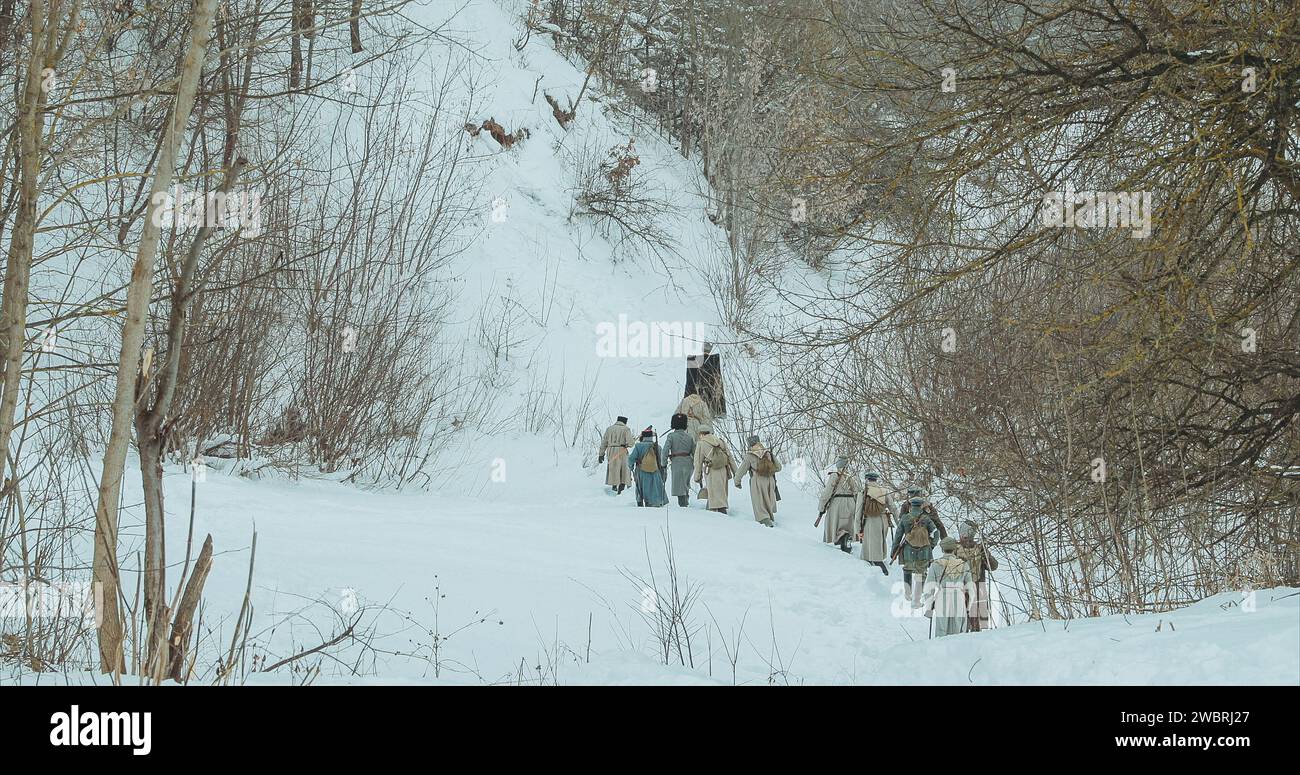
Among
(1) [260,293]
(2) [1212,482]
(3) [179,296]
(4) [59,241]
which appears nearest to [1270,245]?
(2) [1212,482]

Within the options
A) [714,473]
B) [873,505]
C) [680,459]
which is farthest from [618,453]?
[873,505]

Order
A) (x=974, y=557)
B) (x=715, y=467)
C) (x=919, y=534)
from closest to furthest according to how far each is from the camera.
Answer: (x=974, y=557) < (x=919, y=534) < (x=715, y=467)

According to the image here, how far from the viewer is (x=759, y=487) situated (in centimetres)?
1703

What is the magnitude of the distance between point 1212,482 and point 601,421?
713 inches

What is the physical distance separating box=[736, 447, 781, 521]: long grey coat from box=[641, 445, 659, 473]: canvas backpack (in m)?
1.25

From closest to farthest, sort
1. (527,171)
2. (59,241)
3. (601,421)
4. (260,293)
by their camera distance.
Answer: (260,293) < (59,241) < (601,421) < (527,171)

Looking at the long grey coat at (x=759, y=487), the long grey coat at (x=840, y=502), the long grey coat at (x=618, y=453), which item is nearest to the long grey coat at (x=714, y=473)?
the long grey coat at (x=759, y=487)

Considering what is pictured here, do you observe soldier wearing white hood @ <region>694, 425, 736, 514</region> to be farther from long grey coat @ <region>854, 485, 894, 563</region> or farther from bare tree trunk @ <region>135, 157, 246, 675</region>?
bare tree trunk @ <region>135, 157, 246, 675</region>

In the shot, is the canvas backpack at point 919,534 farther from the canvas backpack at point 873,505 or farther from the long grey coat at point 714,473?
→ the long grey coat at point 714,473

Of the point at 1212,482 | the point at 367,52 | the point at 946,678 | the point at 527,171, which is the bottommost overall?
the point at 946,678

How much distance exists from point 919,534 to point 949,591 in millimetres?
2630

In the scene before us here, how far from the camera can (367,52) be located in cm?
2859

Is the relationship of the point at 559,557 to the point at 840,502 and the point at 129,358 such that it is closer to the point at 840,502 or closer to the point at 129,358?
the point at 840,502
